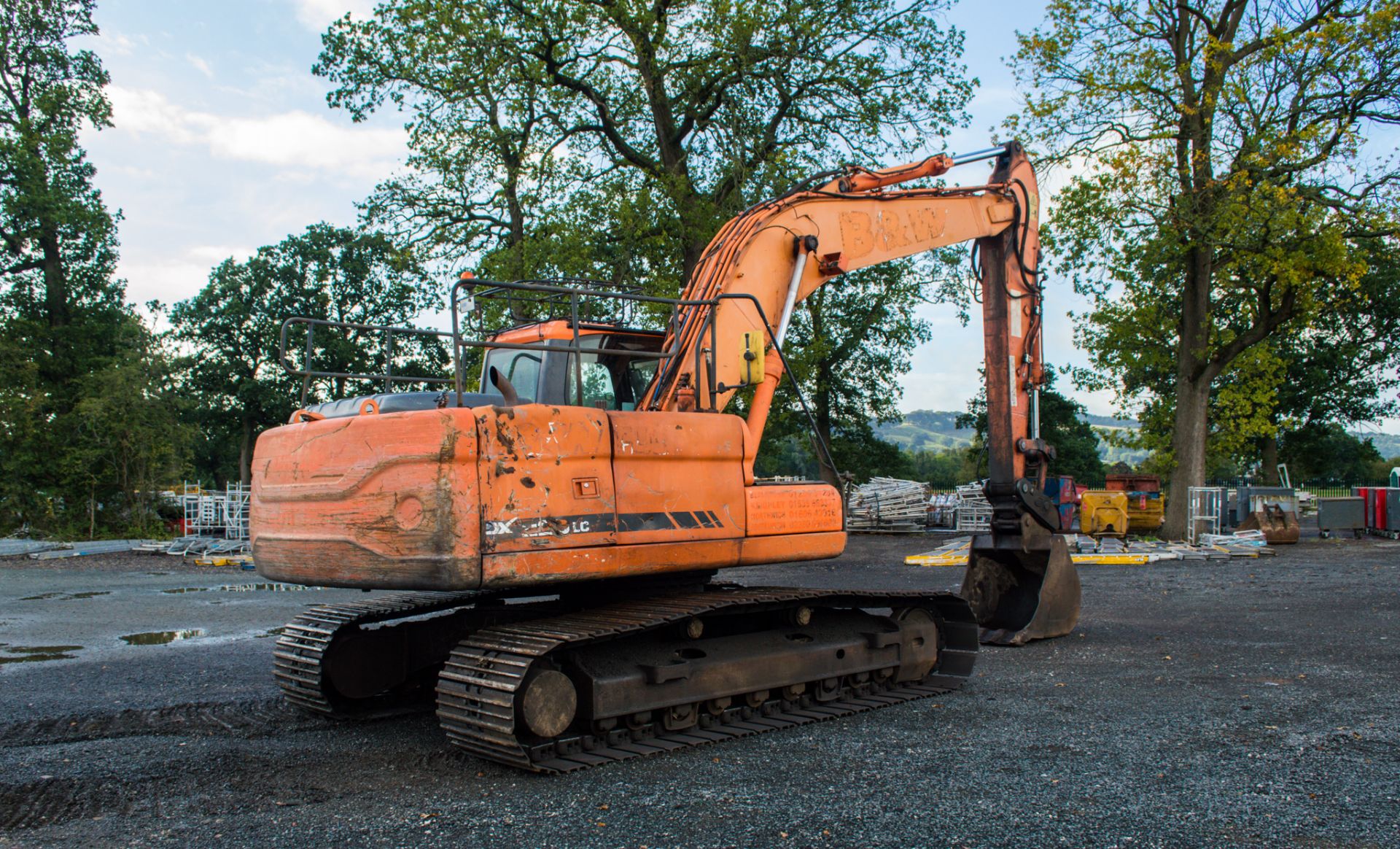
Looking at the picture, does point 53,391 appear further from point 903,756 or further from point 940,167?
point 903,756

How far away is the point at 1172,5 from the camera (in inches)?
933

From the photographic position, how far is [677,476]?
20.7 feet

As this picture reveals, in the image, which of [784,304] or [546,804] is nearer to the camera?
[546,804]

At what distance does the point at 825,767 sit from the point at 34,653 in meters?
8.01

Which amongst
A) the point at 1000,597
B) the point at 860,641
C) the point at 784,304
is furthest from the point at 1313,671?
the point at 784,304

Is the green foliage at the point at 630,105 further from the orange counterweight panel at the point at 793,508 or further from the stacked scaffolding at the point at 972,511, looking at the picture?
the orange counterweight panel at the point at 793,508

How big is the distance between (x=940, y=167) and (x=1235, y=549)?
1368 cm

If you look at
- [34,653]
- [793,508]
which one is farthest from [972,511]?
[34,653]

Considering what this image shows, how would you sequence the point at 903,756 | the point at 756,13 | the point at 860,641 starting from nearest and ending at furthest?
the point at 903,756
the point at 860,641
the point at 756,13

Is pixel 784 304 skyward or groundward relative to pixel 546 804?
skyward

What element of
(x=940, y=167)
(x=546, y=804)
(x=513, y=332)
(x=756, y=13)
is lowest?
(x=546, y=804)

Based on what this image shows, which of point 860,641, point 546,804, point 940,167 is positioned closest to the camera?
point 546,804

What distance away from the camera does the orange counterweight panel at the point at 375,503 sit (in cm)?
541

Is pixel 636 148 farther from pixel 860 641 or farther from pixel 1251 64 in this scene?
pixel 860 641
